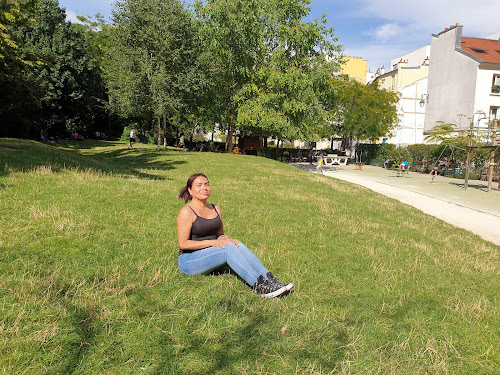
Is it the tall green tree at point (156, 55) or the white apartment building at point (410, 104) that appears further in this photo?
the white apartment building at point (410, 104)

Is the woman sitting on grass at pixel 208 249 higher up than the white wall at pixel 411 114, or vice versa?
the white wall at pixel 411 114

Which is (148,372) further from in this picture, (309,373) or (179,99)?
(179,99)

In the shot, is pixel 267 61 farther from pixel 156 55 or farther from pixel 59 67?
pixel 59 67

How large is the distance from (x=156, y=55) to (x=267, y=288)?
2468 cm

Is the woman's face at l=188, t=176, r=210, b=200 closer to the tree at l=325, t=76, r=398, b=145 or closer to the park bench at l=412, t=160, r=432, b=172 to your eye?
the park bench at l=412, t=160, r=432, b=172

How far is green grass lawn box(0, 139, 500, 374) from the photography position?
2844 mm

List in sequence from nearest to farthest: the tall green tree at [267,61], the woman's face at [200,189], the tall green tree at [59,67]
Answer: the woman's face at [200,189] < the tall green tree at [267,61] < the tall green tree at [59,67]

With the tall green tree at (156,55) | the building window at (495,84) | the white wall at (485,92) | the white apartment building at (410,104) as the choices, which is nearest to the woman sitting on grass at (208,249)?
the tall green tree at (156,55)

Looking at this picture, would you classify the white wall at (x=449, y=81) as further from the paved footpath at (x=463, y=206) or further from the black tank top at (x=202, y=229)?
the black tank top at (x=202, y=229)

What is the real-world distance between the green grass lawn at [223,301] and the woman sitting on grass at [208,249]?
0.16 meters

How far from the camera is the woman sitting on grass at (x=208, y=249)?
3877 mm

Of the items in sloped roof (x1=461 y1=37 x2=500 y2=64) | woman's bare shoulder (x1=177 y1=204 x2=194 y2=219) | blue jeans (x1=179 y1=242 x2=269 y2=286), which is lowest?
blue jeans (x1=179 y1=242 x2=269 y2=286)

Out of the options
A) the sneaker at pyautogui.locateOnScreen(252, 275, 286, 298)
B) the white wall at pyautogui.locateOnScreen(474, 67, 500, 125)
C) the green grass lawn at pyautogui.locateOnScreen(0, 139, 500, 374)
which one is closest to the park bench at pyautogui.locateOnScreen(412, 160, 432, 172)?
the white wall at pyautogui.locateOnScreen(474, 67, 500, 125)

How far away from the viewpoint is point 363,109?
3888 centimetres
